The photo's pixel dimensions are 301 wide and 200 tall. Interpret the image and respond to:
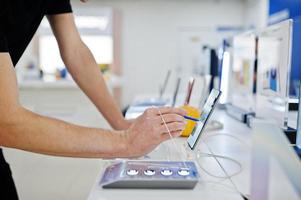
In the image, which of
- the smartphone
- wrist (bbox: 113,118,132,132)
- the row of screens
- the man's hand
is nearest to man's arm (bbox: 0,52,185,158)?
the man's hand

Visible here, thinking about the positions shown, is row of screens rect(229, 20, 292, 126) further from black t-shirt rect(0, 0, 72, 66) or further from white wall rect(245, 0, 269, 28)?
white wall rect(245, 0, 269, 28)

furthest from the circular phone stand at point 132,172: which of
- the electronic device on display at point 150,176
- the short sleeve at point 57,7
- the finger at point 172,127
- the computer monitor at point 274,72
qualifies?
the short sleeve at point 57,7

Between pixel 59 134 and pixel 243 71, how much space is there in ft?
4.55

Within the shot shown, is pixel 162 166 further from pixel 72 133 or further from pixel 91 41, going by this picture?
pixel 91 41

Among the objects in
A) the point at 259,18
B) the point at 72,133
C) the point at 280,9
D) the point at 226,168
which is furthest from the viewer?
the point at 259,18

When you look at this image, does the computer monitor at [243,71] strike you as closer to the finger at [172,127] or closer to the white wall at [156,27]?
the finger at [172,127]

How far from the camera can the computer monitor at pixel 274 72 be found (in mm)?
1200

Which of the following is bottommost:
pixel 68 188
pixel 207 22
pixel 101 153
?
pixel 68 188

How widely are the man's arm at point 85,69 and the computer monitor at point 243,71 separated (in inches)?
28.9

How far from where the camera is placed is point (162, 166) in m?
0.78

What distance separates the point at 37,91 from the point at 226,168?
2029mm

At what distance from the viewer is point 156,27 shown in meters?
6.52

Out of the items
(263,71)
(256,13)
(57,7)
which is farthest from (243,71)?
(256,13)

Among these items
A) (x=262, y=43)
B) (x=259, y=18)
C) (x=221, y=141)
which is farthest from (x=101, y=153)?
(x=259, y=18)
